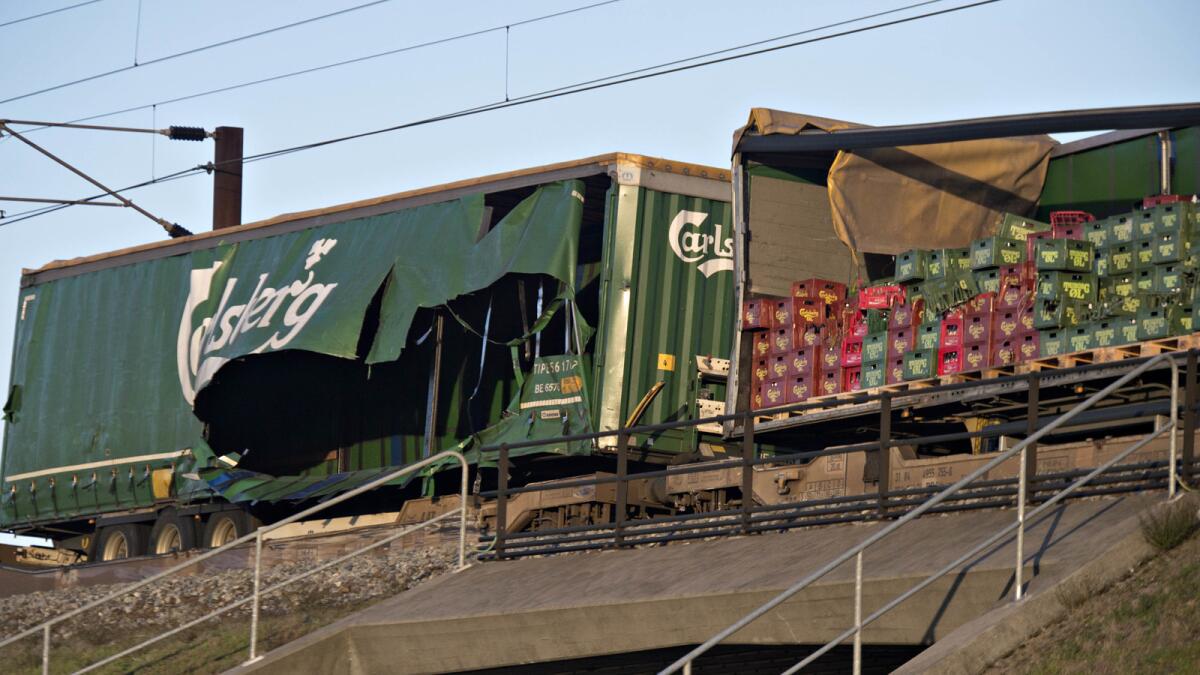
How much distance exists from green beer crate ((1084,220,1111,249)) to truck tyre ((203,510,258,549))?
38.7 feet

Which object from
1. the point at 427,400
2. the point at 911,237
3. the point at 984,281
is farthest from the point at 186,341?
the point at 984,281

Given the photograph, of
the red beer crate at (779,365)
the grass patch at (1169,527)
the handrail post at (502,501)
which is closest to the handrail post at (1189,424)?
the grass patch at (1169,527)

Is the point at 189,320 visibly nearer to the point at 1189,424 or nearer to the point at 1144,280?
the point at 1144,280

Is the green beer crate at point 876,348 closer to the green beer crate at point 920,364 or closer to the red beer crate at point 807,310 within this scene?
the green beer crate at point 920,364

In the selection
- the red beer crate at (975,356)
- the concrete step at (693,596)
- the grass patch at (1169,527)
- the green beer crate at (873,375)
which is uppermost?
the red beer crate at (975,356)

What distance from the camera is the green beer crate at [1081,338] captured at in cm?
1523

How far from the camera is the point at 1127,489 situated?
1057 centimetres

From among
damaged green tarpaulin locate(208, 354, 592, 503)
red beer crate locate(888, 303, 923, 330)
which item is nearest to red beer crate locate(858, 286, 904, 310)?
red beer crate locate(888, 303, 923, 330)

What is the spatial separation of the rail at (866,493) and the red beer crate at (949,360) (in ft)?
1.86

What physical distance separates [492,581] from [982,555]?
496 cm

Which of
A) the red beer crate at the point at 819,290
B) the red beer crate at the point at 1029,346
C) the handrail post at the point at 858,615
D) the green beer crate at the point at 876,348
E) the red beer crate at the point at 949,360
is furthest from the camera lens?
the red beer crate at the point at 819,290

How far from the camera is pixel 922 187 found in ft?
60.3

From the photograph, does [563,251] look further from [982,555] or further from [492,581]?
[982,555]

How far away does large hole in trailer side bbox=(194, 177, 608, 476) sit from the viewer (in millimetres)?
20812
